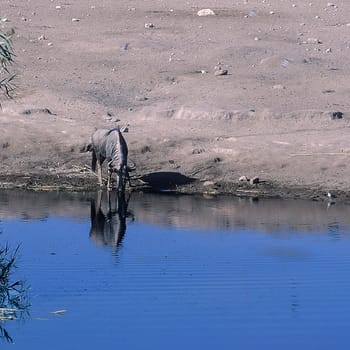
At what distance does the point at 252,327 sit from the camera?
11938 millimetres

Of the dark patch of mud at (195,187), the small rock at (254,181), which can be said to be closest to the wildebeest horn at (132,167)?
the dark patch of mud at (195,187)

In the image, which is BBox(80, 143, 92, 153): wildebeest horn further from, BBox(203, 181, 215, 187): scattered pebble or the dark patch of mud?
BBox(203, 181, 215, 187): scattered pebble

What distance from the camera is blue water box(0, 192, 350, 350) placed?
11.7m

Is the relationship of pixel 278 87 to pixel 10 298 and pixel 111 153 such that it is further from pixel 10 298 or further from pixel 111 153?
pixel 10 298

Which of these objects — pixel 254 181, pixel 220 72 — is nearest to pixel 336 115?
pixel 220 72

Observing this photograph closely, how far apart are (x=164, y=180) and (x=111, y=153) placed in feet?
3.42

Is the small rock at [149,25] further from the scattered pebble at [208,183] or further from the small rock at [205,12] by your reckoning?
the scattered pebble at [208,183]

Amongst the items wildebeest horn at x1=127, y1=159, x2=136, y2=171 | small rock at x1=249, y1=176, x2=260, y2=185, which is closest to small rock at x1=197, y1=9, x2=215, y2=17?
wildebeest horn at x1=127, y1=159, x2=136, y2=171

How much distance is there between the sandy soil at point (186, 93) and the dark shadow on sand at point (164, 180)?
0.03m

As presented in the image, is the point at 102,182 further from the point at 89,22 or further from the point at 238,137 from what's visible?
the point at 89,22

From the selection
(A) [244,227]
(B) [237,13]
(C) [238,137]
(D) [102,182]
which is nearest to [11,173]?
(D) [102,182]

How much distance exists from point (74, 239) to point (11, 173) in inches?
222

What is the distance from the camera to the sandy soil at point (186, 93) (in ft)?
69.2

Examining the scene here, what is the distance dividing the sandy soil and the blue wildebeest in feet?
1.41
